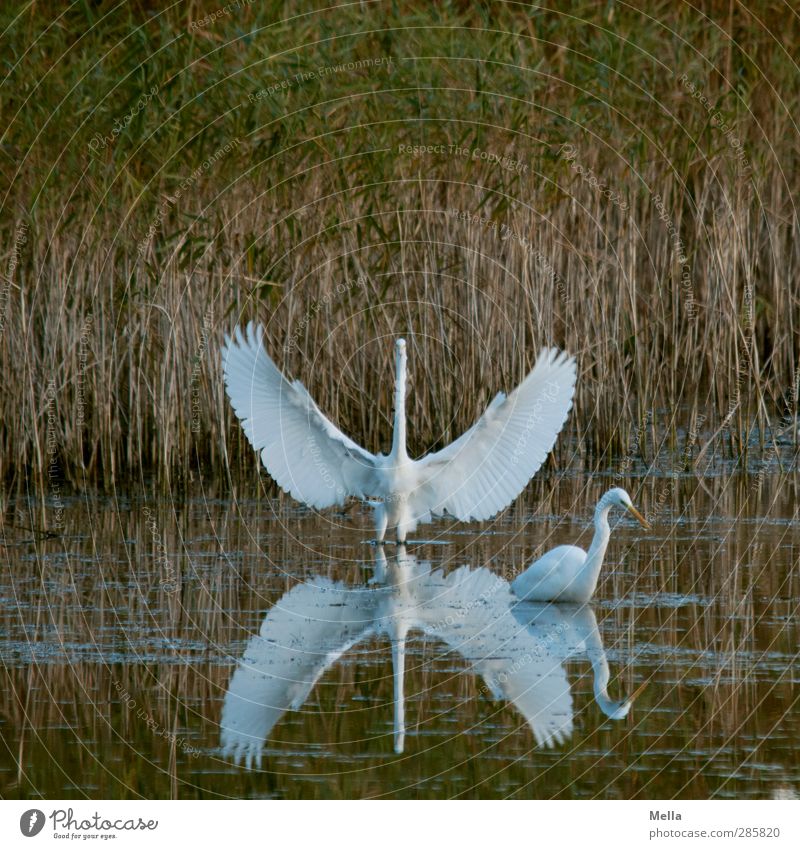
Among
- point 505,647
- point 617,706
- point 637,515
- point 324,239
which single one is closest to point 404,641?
point 505,647

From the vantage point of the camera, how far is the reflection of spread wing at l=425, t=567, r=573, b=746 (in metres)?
6.07

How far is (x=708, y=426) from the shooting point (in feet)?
41.4

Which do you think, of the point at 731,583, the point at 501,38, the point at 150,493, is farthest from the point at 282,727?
the point at 501,38

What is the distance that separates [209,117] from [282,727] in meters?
6.51

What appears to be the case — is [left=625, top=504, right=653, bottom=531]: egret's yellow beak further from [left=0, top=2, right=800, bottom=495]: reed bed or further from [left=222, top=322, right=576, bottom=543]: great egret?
[left=0, top=2, right=800, bottom=495]: reed bed

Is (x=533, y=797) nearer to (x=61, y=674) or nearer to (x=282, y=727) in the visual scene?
(x=282, y=727)

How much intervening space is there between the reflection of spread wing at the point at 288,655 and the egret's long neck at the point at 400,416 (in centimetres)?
99

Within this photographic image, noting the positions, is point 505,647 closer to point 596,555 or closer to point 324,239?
point 596,555

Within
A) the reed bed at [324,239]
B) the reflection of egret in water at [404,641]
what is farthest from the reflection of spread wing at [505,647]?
the reed bed at [324,239]

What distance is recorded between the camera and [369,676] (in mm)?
6621

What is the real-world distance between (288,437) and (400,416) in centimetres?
77

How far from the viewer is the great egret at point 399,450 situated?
894 cm

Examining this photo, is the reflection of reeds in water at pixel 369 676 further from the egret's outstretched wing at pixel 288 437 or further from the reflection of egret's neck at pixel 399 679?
the egret's outstretched wing at pixel 288 437

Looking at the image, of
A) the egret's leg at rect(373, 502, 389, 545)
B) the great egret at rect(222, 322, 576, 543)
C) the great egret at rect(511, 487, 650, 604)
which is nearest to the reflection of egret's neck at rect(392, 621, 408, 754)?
the great egret at rect(511, 487, 650, 604)
